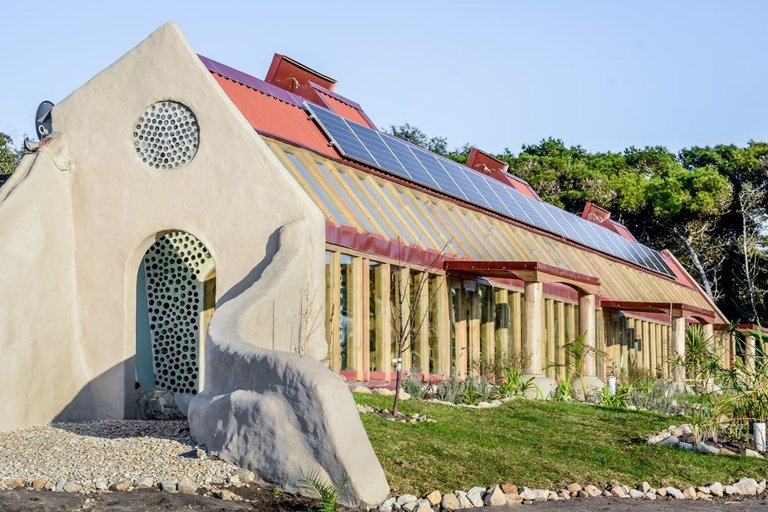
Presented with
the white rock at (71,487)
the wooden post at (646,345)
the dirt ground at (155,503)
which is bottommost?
the dirt ground at (155,503)

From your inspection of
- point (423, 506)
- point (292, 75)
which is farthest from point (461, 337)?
point (423, 506)

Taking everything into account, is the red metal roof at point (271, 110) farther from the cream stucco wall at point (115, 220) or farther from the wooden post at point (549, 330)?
the wooden post at point (549, 330)

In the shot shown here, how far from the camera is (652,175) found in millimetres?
63125

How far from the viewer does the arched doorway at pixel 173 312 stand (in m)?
19.5

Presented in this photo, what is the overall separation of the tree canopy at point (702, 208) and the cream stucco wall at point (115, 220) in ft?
131

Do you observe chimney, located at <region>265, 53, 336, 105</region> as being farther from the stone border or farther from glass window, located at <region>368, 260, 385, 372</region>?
the stone border

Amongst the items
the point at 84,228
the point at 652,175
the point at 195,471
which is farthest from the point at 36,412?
the point at 652,175

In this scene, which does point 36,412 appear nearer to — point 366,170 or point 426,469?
point 426,469

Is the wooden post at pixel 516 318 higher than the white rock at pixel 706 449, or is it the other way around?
the wooden post at pixel 516 318

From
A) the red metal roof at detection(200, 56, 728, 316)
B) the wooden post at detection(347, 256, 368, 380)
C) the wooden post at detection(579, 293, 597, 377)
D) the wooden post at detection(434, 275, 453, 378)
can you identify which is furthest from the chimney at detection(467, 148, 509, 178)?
the wooden post at detection(347, 256, 368, 380)

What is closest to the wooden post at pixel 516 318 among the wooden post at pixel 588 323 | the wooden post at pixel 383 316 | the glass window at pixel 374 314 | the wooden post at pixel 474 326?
the wooden post at pixel 474 326

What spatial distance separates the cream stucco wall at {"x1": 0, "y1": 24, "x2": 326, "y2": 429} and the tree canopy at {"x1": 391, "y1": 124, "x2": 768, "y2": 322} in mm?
39945

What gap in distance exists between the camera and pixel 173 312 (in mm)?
19875

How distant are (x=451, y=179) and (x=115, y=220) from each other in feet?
42.4
